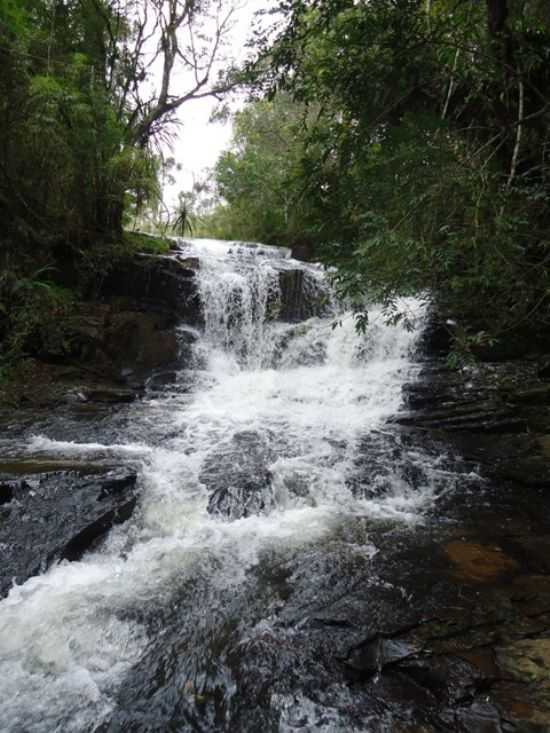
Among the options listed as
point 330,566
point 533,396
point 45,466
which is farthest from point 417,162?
point 45,466

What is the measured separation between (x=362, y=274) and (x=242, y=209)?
47.4 feet

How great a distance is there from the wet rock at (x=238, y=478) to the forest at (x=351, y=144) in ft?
6.78

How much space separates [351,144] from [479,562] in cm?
373

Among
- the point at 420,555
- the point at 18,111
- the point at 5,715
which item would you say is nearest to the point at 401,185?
the point at 420,555

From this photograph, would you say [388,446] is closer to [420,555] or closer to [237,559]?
[420,555]

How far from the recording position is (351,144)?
3922mm

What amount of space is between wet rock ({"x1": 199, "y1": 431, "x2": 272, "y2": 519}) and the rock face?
0.81 metres

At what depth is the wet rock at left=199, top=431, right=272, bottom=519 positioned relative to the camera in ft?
13.6

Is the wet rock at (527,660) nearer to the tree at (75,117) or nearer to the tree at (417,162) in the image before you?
the tree at (417,162)

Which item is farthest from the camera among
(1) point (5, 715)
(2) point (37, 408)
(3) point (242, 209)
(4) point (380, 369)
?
(3) point (242, 209)

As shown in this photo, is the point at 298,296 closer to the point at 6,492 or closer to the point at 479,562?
the point at 6,492

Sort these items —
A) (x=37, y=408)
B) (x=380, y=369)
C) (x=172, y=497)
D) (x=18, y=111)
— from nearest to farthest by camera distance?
(x=172, y=497)
(x=37, y=408)
(x=18, y=111)
(x=380, y=369)

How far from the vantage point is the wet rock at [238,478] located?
4.16 meters

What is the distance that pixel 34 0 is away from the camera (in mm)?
8273
